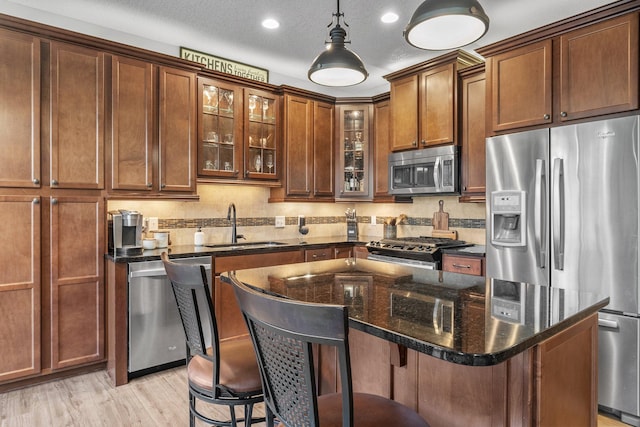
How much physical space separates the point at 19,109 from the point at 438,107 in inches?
131

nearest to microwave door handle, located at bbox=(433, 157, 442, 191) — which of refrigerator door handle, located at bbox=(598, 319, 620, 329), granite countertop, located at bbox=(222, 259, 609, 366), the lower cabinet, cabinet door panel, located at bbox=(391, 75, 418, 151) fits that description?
cabinet door panel, located at bbox=(391, 75, 418, 151)

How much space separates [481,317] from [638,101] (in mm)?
2076

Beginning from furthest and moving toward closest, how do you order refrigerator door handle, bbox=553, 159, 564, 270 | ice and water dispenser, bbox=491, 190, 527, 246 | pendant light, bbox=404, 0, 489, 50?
ice and water dispenser, bbox=491, 190, 527, 246 < refrigerator door handle, bbox=553, 159, 564, 270 < pendant light, bbox=404, 0, 489, 50

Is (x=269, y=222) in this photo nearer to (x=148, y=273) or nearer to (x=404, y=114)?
(x=148, y=273)

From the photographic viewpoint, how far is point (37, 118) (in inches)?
108

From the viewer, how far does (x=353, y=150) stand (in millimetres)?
4656

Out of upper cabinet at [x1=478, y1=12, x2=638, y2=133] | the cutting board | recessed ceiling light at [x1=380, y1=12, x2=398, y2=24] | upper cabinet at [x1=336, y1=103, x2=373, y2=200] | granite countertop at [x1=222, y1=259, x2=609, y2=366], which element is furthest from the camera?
upper cabinet at [x1=336, y1=103, x2=373, y2=200]

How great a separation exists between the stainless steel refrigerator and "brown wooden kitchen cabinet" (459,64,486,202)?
521 millimetres

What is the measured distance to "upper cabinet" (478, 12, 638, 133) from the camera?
2467 millimetres

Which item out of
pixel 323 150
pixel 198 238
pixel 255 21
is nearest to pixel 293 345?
pixel 198 238

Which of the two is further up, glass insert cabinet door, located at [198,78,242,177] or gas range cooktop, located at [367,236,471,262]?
glass insert cabinet door, located at [198,78,242,177]

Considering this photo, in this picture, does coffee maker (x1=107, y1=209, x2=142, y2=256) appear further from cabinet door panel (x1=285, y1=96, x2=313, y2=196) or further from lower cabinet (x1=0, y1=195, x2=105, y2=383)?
cabinet door panel (x1=285, y1=96, x2=313, y2=196)

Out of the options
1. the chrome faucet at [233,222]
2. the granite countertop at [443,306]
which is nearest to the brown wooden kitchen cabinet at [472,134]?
the granite countertop at [443,306]

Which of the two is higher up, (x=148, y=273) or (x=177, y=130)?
(x=177, y=130)
